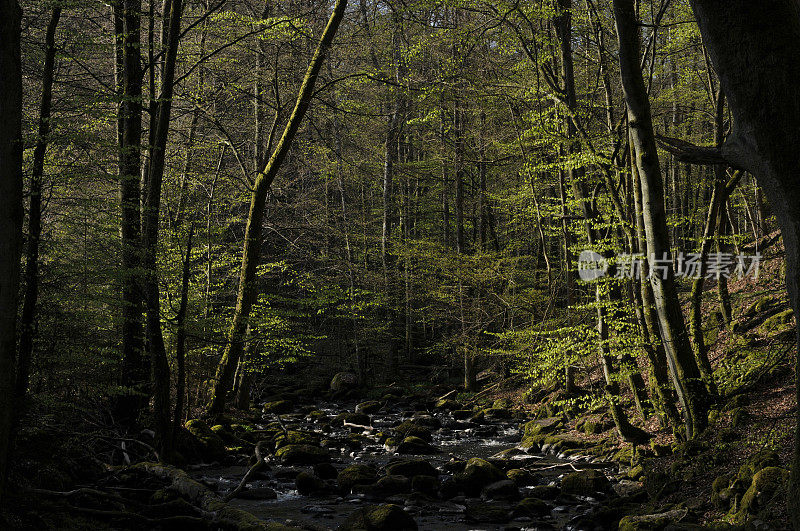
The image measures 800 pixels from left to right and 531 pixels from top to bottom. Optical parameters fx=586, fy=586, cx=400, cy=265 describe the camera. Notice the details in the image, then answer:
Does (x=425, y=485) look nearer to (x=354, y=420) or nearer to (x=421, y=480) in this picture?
(x=421, y=480)

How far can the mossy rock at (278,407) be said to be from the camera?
686 inches

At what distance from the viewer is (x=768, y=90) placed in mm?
2867

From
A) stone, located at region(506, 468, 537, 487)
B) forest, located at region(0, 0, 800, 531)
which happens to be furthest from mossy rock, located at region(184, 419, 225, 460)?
stone, located at region(506, 468, 537, 487)

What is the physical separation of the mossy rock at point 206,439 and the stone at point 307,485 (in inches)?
77.4

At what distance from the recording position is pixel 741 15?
2.85 m

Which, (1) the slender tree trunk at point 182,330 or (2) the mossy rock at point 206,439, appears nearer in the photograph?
(1) the slender tree trunk at point 182,330

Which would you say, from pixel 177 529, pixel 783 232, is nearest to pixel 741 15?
pixel 783 232

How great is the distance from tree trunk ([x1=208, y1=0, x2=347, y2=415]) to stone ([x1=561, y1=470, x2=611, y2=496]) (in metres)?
6.34

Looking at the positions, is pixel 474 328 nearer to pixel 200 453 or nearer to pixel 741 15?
pixel 200 453

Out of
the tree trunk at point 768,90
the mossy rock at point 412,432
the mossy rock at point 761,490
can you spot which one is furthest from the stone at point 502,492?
the tree trunk at point 768,90

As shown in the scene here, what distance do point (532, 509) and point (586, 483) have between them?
1.30 m

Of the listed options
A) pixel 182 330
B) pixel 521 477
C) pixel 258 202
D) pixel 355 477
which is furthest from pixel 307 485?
pixel 258 202

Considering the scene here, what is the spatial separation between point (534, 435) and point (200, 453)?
687 cm

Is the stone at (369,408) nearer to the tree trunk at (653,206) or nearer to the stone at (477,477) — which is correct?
the stone at (477,477)
